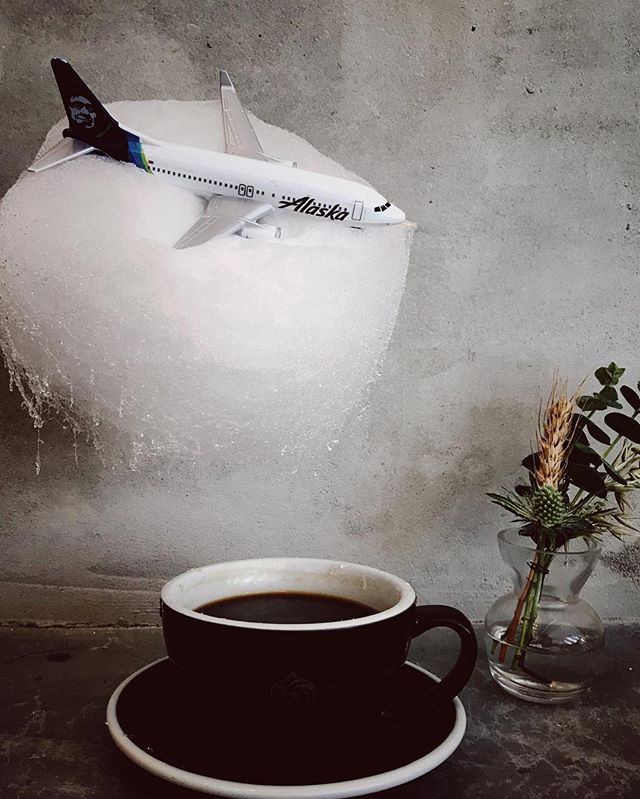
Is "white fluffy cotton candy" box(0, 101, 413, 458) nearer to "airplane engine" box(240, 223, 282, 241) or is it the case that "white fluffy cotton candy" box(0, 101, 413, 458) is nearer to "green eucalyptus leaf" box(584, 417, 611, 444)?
"airplane engine" box(240, 223, 282, 241)

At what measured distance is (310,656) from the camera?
1.65 ft

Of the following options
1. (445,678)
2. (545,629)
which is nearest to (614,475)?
(545,629)

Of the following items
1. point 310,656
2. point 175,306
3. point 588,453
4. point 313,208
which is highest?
point 313,208

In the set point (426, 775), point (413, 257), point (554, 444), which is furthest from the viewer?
point (413, 257)

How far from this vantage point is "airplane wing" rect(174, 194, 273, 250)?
0.75 m

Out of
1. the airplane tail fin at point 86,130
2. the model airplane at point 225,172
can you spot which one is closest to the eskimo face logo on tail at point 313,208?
the model airplane at point 225,172

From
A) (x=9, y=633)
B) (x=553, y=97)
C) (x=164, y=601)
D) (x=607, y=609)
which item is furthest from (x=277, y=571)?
(x=553, y=97)

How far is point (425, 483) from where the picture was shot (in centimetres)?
Answer: 88

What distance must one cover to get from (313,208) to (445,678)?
46 centimetres

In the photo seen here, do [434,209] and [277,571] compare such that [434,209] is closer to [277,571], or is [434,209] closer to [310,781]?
[277,571]

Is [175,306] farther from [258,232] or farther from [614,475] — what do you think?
[614,475]

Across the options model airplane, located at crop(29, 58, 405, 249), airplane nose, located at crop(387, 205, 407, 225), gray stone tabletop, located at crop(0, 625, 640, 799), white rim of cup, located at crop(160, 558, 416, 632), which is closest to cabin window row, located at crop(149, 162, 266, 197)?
model airplane, located at crop(29, 58, 405, 249)

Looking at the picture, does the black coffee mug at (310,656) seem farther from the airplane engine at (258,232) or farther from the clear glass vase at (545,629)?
the airplane engine at (258,232)

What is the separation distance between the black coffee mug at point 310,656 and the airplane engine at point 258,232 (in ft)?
1.15
